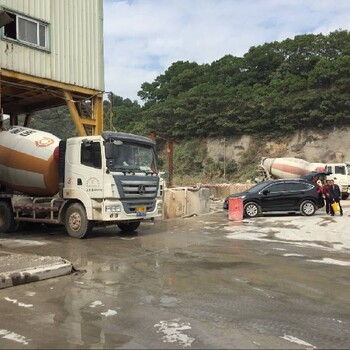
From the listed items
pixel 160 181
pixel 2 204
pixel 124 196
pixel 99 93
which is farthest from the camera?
pixel 99 93

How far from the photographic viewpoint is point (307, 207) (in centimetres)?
1997

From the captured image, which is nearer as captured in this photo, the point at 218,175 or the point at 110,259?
the point at 110,259

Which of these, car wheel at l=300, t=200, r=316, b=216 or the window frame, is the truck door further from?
car wheel at l=300, t=200, r=316, b=216

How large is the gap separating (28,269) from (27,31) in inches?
462

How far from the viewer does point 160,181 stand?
14.0 m

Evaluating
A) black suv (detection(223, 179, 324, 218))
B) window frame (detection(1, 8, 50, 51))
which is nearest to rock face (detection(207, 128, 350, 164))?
black suv (detection(223, 179, 324, 218))

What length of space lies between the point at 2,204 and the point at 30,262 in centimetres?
763

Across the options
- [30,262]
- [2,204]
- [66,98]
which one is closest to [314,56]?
[66,98]

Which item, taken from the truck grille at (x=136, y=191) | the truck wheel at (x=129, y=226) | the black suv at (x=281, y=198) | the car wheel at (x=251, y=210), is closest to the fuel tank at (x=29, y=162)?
the truck wheel at (x=129, y=226)

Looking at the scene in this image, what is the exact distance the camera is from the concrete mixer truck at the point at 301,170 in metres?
31.5

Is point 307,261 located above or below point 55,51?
below

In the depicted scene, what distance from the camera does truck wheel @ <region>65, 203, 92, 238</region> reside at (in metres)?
12.9

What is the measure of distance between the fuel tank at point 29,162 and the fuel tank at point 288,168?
22.1m

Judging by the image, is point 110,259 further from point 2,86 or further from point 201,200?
point 201,200
